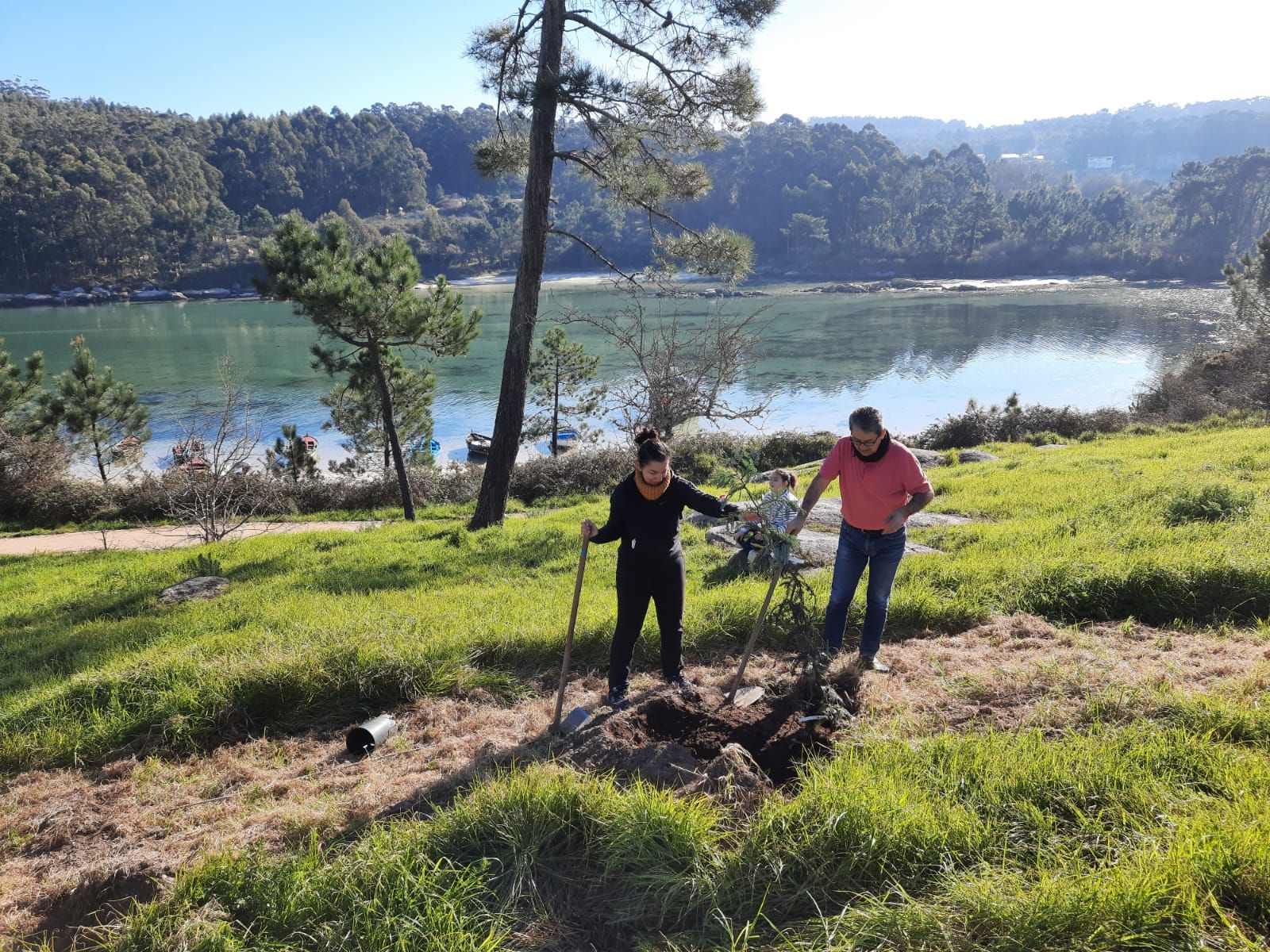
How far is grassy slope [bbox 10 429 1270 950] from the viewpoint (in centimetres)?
234

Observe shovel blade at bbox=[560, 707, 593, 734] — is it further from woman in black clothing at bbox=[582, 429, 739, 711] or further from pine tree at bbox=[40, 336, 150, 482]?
pine tree at bbox=[40, 336, 150, 482]

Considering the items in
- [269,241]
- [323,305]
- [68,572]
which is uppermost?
[269,241]

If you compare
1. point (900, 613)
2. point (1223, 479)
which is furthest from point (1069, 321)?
point (900, 613)

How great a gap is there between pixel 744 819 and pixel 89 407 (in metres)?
24.2

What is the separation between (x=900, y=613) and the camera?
18.5ft

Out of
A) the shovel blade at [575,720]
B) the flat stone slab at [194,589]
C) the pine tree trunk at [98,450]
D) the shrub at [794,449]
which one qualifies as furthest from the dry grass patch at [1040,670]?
the pine tree trunk at [98,450]

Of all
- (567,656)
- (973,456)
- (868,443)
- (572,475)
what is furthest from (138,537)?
(973,456)

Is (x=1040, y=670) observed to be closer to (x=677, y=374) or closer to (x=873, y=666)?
(x=873, y=666)

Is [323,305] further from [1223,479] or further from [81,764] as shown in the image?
[1223,479]

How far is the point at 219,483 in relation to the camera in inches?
552

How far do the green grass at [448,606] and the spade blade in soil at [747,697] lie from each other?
1046 mm

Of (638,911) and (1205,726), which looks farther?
(1205,726)

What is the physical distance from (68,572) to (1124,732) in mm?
12395

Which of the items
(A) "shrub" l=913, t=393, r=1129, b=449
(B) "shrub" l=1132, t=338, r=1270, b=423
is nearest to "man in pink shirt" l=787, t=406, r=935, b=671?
(A) "shrub" l=913, t=393, r=1129, b=449
